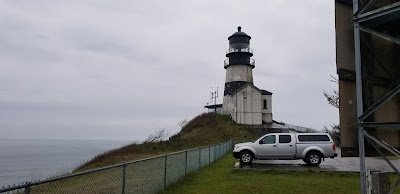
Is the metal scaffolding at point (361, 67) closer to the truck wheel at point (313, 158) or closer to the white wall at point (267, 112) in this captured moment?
the truck wheel at point (313, 158)

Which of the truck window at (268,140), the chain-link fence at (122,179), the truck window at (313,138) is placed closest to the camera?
the chain-link fence at (122,179)

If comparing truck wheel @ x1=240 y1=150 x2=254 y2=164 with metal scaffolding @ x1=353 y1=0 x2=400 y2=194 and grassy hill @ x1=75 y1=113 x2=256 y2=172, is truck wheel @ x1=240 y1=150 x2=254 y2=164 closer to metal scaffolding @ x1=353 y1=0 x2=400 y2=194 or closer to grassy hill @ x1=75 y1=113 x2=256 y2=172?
metal scaffolding @ x1=353 y1=0 x2=400 y2=194

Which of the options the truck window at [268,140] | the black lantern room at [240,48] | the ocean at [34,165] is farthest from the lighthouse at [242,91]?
the truck window at [268,140]

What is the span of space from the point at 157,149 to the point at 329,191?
2765 centimetres

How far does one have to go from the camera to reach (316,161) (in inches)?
719

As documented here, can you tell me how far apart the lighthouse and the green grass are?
104 ft

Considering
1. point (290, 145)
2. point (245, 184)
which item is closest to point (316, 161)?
point (290, 145)

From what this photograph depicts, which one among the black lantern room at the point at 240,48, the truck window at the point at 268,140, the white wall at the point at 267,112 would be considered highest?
the black lantern room at the point at 240,48

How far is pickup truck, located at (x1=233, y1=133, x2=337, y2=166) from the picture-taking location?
722 inches

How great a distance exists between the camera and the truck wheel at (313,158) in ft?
59.9

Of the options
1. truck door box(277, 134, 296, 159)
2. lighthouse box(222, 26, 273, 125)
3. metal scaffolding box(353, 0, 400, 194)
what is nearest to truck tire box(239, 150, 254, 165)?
truck door box(277, 134, 296, 159)

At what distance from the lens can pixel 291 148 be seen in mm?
18875

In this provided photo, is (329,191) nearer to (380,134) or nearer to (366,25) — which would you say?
(380,134)

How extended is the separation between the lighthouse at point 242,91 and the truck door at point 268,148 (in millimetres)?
27841
